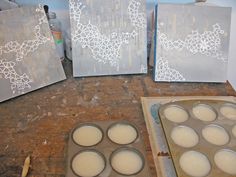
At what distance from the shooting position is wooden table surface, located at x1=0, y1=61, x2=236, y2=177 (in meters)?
0.62

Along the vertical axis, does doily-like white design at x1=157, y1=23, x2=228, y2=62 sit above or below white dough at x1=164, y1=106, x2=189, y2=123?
above

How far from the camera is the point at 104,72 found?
869 millimetres

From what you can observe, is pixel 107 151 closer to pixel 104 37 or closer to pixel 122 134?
pixel 122 134

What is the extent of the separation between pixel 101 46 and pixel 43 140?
0.33m

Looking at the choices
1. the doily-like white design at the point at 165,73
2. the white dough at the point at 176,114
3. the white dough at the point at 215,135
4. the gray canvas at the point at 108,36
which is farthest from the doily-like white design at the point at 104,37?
the white dough at the point at 215,135

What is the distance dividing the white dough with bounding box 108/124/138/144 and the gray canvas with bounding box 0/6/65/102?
0.88ft

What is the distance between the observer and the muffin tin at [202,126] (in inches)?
23.3

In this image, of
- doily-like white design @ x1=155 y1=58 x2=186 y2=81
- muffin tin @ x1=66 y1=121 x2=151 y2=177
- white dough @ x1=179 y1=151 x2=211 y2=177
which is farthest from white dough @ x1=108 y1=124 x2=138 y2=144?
doily-like white design @ x1=155 y1=58 x2=186 y2=81

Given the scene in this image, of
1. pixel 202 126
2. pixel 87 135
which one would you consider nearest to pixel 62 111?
pixel 87 135

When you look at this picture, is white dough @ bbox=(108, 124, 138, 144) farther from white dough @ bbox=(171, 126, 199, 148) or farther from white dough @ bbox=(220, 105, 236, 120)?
white dough @ bbox=(220, 105, 236, 120)

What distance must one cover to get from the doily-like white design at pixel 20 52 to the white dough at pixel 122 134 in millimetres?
288

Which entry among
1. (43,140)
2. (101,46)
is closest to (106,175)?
(43,140)

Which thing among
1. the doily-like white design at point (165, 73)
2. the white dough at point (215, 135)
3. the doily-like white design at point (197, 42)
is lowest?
the white dough at point (215, 135)

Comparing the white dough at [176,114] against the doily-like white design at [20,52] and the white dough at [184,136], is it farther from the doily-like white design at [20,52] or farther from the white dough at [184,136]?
the doily-like white design at [20,52]
